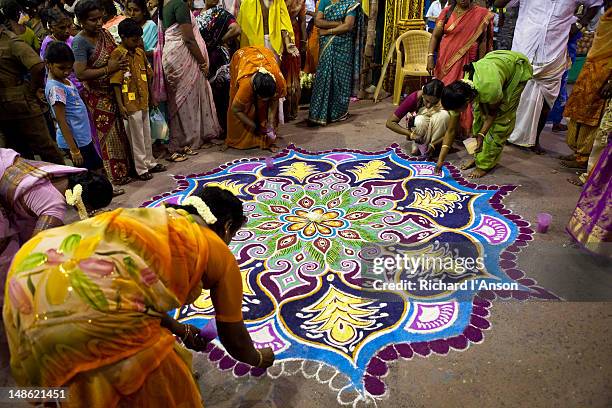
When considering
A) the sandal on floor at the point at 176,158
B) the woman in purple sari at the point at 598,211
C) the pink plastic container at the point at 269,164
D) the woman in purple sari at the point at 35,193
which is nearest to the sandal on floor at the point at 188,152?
the sandal on floor at the point at 176,158

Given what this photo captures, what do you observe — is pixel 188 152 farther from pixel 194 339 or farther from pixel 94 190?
pixel 194 339

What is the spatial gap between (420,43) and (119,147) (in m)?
4.58

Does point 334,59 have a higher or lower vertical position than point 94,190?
higher

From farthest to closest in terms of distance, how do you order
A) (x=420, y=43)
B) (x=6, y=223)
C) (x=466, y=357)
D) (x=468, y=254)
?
(x=420, y=43) → (x=468, y=254) → (x=466, y=357) → (x=6, y=223)

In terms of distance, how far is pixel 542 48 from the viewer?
14.6 feet

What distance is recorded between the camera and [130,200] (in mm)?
3896

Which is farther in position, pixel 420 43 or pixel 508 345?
pixel 420 43

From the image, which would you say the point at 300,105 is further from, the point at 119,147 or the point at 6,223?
the point at 6,223

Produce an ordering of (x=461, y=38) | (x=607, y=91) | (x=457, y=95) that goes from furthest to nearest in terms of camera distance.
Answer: (x=461, y=38)
(x=457, y=95)
(x=607, y=91)

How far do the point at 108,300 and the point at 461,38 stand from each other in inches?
183

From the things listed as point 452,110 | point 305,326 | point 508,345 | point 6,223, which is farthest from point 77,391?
point 452,110

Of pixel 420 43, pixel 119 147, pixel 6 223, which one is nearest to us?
pixel 6 223

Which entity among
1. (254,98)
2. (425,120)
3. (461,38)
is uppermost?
(461,38)
